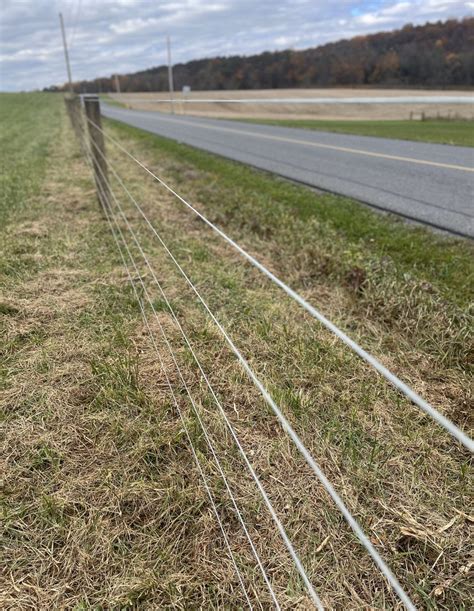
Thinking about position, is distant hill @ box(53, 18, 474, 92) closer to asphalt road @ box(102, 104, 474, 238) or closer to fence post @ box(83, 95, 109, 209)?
asphalt road @ box(102, 104, 474, 238)

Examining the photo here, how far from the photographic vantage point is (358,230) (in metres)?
4.86

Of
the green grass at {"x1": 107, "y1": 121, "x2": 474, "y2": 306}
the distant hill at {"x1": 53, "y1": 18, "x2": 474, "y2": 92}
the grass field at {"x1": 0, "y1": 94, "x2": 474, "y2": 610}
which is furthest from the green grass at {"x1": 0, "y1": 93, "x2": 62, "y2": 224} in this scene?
the distant hill at {"x1": 53, "y1": 18, "x2": 474, "y2": 92}

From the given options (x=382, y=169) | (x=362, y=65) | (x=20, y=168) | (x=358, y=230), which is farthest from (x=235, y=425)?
(x=362, y=65)

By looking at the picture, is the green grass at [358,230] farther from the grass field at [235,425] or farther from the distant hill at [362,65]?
the distant hill at [362,65]

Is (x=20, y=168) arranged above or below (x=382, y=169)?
above

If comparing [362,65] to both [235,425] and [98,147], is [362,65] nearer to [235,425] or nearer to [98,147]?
[98,147]

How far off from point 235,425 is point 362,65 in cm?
7526

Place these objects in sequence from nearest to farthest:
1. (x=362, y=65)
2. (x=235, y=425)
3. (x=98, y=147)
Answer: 1. (x=235, y=425)
2. (x=98, y=147)
3. (x=362, y=65)

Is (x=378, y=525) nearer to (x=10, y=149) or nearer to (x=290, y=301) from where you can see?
(x=290, y=301)

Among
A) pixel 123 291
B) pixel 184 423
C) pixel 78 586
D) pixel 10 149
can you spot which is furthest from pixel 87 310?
pixel 10 149

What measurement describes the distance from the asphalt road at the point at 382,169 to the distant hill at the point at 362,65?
3903 centimetres

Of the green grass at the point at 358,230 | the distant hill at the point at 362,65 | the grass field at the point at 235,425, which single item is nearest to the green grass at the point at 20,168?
the grass field at the point at 235,425

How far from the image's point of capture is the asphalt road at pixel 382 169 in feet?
18.7

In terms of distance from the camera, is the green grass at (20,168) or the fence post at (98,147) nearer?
the fence post at (98,147)
